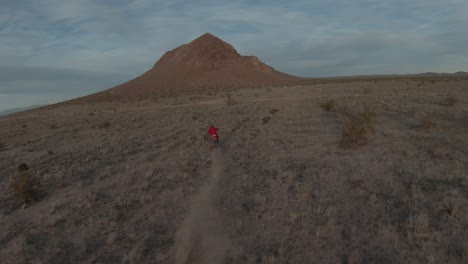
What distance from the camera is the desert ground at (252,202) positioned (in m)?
5.67

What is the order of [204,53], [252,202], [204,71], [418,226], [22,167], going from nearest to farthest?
1. [418,226]
2. [252,202]
3. [22,167]
4. [204,71]
5. [204,53]

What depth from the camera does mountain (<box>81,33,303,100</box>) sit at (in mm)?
88812

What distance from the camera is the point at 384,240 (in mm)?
5656

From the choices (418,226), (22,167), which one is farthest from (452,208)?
(22,167)

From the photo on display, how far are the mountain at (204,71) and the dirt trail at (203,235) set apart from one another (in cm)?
7685

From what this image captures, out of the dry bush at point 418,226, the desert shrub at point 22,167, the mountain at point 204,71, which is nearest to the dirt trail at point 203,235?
the dry bush at point 418,226

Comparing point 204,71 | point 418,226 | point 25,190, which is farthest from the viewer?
point 204,71

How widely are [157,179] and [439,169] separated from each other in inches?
297

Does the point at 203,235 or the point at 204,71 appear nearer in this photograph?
the point at 203,235

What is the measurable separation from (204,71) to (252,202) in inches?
3758

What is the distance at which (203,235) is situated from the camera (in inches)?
243

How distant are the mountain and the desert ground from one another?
72.4 m

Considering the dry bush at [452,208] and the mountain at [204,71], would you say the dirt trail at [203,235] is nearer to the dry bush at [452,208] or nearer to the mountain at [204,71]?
the dry bush at [452,208]

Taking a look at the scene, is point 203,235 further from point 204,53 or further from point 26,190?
point 204,53
